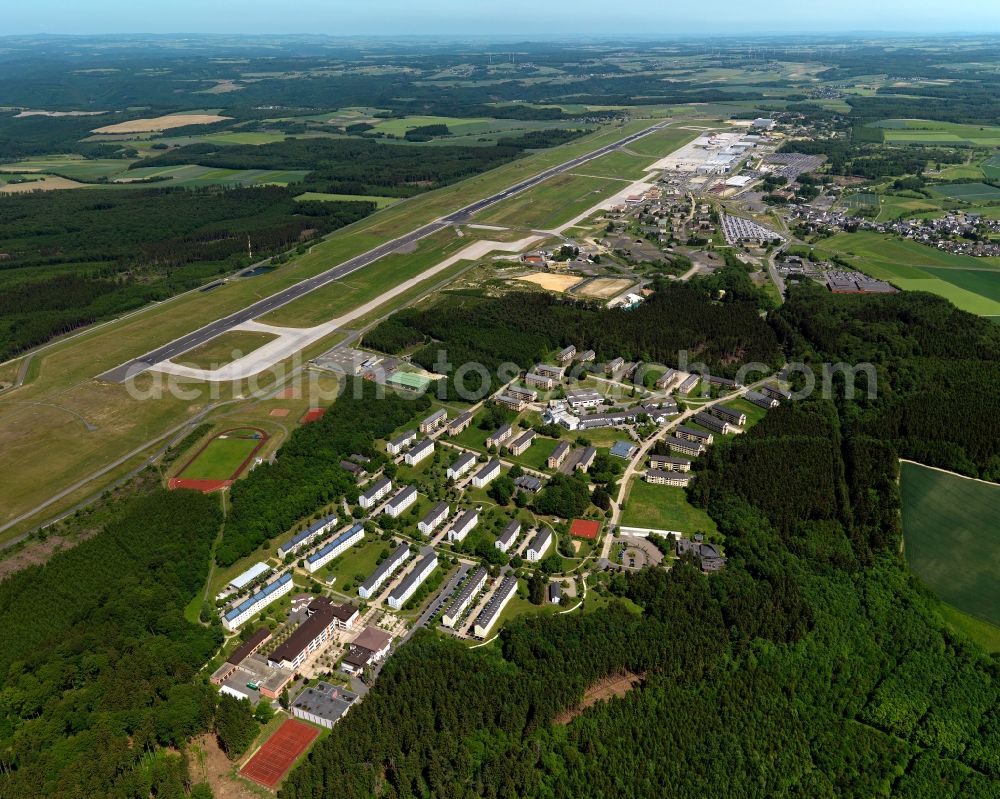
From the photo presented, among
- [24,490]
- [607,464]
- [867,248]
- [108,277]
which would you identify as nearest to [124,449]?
[24,490]

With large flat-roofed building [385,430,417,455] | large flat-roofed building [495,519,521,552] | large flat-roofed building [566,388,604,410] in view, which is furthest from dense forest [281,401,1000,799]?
large flat-roofed building [566,388,604,410]

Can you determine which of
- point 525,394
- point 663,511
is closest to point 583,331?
point 525,394

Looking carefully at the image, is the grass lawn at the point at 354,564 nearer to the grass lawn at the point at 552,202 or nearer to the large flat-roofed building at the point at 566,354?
the large flat-roofed building at the point at 566,354

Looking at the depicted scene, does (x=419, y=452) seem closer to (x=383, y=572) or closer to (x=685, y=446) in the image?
(x=383, y=572)

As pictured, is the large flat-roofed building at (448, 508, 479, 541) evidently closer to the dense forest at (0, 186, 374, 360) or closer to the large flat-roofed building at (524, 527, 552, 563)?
the large flat-roofed building at (524, 527, 552, 563)

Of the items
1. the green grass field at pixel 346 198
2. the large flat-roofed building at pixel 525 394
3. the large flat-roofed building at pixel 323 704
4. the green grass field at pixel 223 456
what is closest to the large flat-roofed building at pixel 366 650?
the large flat-roofed building at pixel 323 704

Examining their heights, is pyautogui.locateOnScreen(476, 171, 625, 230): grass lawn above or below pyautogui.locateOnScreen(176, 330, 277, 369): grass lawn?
above

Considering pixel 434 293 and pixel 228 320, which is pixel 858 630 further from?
pixel 228 320
